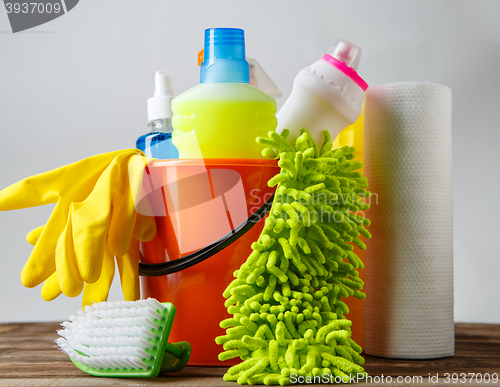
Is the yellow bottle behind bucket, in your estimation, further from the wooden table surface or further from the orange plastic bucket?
the wooden table surface

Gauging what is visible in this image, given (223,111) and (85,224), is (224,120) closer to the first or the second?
(223,111)

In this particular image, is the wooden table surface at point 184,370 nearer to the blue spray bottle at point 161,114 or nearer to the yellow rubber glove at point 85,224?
the yellow rubber glove at point 85,224

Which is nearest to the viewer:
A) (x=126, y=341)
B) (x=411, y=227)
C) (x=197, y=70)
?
(x=126, y=341)

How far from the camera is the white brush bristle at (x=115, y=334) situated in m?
0.39

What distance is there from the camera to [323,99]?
456 millimetres

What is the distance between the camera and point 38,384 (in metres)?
0.39

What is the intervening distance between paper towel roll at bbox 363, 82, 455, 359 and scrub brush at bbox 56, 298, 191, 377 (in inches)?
8.5

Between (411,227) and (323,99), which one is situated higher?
(323,99)

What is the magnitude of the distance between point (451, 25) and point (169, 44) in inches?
19.8

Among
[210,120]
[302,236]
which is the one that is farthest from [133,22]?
[302,236]

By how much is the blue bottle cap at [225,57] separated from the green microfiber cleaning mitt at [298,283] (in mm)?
89

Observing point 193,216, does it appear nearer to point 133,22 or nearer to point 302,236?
point 302,236

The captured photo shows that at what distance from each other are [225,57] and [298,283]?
23 centimetres

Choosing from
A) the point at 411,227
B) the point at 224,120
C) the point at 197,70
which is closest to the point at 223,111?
the point at 224,120
